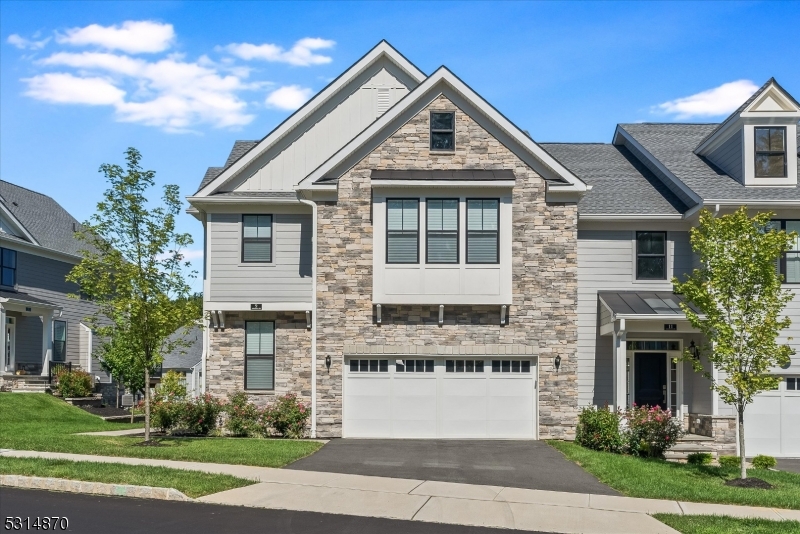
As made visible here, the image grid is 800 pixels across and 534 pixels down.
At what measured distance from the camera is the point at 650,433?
19750 mm

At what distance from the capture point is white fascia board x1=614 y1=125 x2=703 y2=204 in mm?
22297

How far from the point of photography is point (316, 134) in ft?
78.9

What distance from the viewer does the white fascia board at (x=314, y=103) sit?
2300 centimetres

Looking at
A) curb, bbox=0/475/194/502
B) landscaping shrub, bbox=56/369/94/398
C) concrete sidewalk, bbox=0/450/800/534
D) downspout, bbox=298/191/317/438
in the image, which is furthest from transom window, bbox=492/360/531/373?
landscaping shrub, bbox=56/369/94/398

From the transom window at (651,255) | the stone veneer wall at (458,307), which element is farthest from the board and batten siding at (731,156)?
the stone veneer wall at (458,307)

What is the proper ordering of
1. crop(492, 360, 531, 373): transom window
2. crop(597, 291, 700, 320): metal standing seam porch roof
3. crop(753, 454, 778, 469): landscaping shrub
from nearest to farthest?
crop(753, 454, 778, 469): landscaping shrub < crop(597, 291, 700, 320): metal standing seam porch roof < crop(492, 360, 531, 373): transom window

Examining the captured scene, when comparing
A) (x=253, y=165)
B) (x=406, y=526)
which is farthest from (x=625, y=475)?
(x=253, y=165)

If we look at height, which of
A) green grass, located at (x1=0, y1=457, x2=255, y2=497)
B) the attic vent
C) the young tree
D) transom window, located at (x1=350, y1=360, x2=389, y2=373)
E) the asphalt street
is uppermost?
the attic vent

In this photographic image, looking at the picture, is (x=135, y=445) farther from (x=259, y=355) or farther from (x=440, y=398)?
(x=440, y=398)

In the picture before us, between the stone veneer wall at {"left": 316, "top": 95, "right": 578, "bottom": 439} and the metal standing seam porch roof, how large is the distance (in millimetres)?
1150

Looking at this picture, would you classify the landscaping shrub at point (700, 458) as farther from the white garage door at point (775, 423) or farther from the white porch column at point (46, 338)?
the white porch column at point (46, 338)

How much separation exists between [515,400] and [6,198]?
86.4 ft

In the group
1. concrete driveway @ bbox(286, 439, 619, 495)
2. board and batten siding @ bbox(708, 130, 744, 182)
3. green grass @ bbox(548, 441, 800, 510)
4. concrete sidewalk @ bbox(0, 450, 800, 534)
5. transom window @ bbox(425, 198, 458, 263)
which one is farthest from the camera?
board and batten siding @ bbox(708, 130, 744, 182)

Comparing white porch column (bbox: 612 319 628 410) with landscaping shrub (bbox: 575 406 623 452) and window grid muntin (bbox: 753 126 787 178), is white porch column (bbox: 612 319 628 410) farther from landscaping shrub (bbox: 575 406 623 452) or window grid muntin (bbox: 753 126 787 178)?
window grid muntin (bbox: 753 126 787 178)
